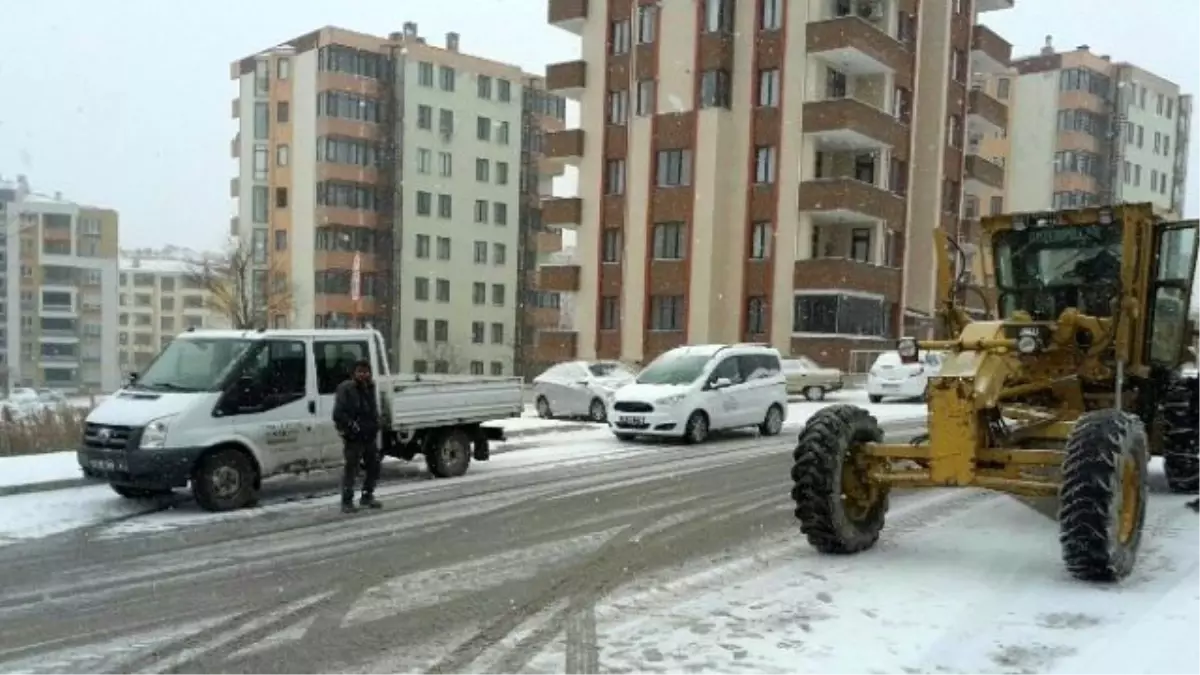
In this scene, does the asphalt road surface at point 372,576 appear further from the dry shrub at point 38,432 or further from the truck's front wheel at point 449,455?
the dry shrub at point 38,432

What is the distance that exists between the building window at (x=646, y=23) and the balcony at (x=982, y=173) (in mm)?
16971

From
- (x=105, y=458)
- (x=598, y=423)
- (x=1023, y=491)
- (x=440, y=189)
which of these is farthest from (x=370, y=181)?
(x=1023, y=491)

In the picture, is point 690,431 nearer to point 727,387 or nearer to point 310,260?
point 727,387

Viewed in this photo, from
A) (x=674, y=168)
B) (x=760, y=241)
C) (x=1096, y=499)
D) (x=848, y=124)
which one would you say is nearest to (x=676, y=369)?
(x=1096, y=499)

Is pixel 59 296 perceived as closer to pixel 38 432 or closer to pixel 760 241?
pixel 760 241

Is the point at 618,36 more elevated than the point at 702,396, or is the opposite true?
the point at 618,36

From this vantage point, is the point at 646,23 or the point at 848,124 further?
the point at 646,23

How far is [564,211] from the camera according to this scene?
4669 cm

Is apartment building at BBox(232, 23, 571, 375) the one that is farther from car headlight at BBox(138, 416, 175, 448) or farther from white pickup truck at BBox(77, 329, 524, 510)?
car headlight at BBox(138, 416, 175, 448)

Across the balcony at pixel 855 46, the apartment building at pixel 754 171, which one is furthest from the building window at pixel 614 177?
the balcony at pixel 855 46

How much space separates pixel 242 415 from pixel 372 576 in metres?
4.08

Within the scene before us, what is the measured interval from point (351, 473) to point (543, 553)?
10.0 feet

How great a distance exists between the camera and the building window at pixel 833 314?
39.9 metres

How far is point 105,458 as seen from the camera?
35.7ft
